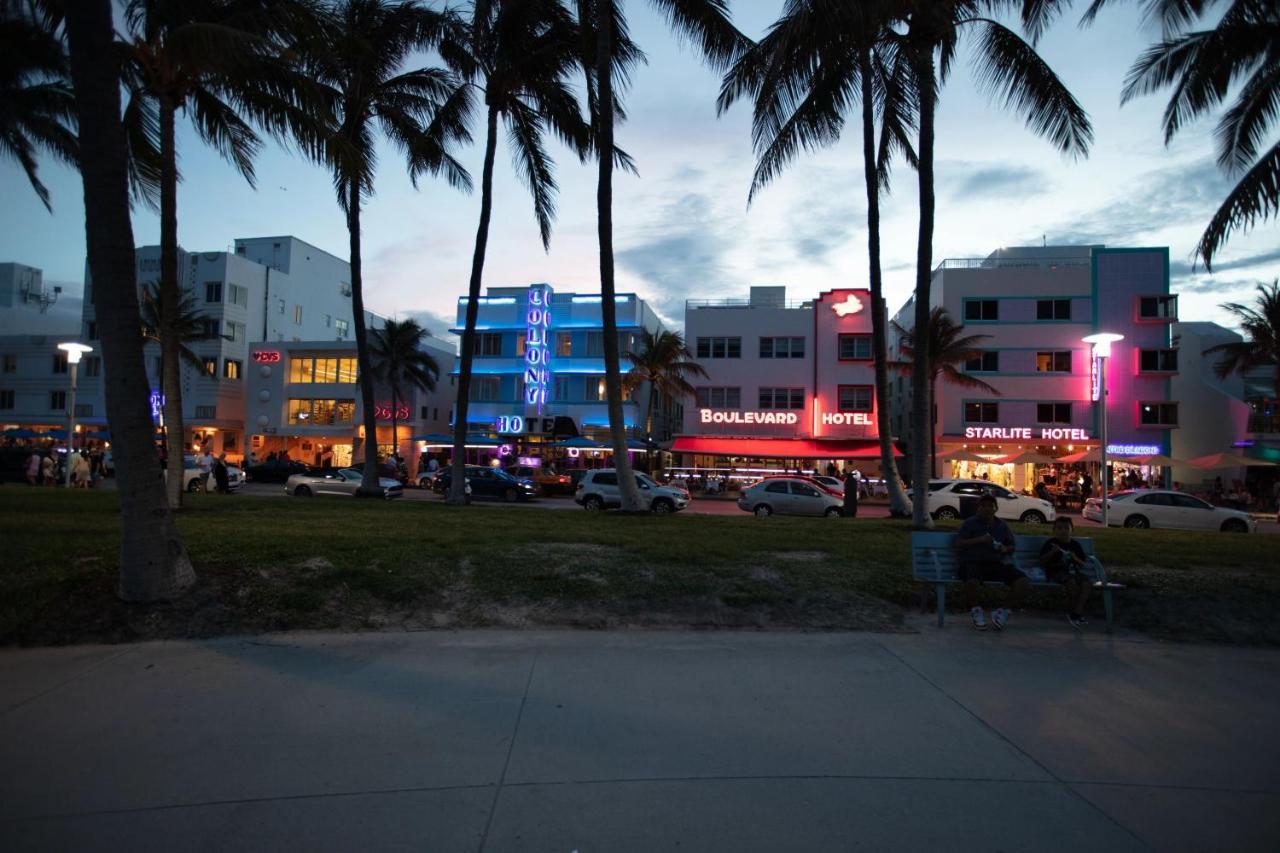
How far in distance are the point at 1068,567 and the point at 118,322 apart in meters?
10.3

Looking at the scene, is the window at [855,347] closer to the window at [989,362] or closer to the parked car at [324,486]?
the window at [989,362]

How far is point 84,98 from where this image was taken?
7.52 meters

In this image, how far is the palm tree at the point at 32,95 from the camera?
15860 millimetres

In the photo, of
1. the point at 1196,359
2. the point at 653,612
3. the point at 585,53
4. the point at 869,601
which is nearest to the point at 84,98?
the point at 653,612

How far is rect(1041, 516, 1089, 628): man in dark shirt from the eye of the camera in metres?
8.14

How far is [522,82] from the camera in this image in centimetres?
2067

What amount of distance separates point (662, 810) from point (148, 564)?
6.06 metres

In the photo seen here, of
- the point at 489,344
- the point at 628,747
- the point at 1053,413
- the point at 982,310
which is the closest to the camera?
the point at 628,747

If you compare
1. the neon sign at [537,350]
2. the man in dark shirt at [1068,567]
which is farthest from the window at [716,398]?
the man in dark shirt at [1068,567]

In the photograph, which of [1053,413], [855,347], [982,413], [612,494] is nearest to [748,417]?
[855,347]

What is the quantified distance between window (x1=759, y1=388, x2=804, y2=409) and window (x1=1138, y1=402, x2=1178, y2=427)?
1824cm

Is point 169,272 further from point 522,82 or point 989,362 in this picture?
point 989,362

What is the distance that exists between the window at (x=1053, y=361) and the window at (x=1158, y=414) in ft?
14.9

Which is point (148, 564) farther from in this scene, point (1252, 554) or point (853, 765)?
point (1252, 554)
